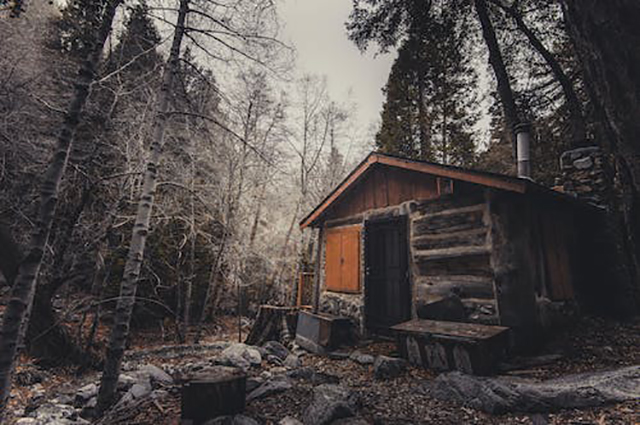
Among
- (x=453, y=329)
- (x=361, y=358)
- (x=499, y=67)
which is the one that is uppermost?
(x=499, y=67)

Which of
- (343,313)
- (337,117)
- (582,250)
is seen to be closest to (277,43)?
(343,313)

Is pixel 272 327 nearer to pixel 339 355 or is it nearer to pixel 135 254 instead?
pixel 339 355

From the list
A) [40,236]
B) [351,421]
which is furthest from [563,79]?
[40,236]

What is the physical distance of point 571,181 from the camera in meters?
7.92

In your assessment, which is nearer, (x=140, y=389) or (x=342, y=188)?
(x=140, y=389)

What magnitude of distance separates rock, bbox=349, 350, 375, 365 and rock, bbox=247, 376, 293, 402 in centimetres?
178

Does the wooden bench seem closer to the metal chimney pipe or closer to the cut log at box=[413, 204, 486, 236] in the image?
the cut log at box=[413, 204, 486, 236]

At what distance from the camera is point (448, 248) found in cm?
609

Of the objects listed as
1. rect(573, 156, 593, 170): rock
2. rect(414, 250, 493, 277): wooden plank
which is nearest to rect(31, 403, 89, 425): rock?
rect(414, 250, 493, 277): wooden plank

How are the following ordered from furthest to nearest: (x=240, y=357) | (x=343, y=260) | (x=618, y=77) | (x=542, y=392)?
(x=343, y=260)
(x=240, y=357)
(x=542, y=392)
(x=618, y=77)

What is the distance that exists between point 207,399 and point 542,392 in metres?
3.89

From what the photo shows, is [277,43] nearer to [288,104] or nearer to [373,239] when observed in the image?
[373,239]

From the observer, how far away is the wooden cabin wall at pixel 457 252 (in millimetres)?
5516

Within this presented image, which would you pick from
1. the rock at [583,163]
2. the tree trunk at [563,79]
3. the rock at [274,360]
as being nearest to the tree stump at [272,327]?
the rock at [274,360]
